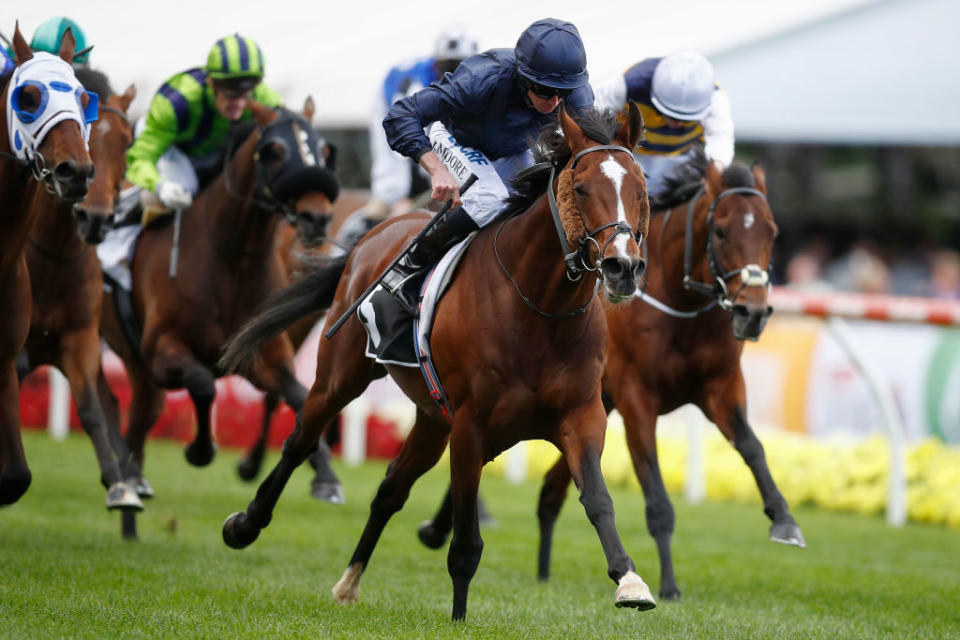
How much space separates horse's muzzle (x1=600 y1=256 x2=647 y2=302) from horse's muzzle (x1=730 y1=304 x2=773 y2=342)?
1677 mm

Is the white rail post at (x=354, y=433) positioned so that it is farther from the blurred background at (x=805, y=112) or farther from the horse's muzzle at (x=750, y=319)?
the horse's muzzle at (x=750, y=319)

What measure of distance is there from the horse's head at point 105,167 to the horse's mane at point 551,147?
203 cm

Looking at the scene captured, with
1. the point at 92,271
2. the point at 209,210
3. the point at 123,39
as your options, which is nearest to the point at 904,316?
the point at 209,210

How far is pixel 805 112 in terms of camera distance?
13.5m

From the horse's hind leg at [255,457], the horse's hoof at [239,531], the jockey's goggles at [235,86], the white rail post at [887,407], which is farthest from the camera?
the white rail post at [887,407]

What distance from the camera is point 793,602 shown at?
600 centimetres

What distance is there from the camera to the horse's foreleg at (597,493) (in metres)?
3.98

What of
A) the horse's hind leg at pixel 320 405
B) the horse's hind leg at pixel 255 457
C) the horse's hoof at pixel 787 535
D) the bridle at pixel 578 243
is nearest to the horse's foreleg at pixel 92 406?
the horse's hind leg at pixel 320 405

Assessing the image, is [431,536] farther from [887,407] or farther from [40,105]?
[887,407]

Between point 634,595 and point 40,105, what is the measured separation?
2960 millimetres

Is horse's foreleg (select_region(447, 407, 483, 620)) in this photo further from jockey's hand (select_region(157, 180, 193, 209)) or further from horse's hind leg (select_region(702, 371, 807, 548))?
jockey's hand (select_region(157, 180, 193, 209))

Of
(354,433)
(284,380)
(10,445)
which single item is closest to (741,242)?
(284,380)

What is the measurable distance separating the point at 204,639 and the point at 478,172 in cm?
204

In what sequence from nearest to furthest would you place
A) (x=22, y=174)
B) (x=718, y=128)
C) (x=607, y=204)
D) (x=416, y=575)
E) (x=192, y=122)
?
(x=607, y=204), (x=22, y=174), (x=416, y=575), (x=718, y=128), (x=192, y=122)
